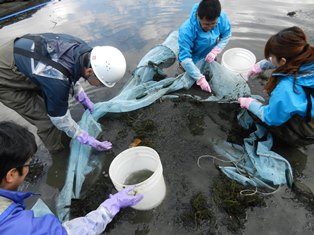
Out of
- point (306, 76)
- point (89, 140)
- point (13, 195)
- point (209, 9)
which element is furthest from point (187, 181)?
point (209, 9)

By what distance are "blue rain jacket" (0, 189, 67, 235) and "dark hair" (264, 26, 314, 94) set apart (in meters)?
2.44

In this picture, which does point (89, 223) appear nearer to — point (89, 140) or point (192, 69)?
point (89, 140)

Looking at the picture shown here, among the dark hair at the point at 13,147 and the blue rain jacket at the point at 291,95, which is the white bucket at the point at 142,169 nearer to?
the dark hair at the point at 13,147

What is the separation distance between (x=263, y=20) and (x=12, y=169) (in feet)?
20.6

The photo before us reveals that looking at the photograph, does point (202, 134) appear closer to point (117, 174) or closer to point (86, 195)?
point (117, 174)

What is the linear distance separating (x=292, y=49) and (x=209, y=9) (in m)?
1.24

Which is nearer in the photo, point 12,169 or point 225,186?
point 12,169

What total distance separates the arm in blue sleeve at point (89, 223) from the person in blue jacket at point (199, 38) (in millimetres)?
2326

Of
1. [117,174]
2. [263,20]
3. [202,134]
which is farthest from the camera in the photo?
[263,20]

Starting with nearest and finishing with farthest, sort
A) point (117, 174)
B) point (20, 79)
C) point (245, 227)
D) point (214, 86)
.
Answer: point (245, 227) < point (117, 174) < point (20, 79) < point (214, 86)

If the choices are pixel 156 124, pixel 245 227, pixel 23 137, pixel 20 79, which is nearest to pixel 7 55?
pixel 20 79

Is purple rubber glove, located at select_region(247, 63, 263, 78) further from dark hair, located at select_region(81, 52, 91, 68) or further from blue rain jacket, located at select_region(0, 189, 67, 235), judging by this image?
blue rain jacket, located at select_region(0, 189, 67, 235)

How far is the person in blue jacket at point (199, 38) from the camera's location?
384 centimetres

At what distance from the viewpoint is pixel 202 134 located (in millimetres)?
3602
